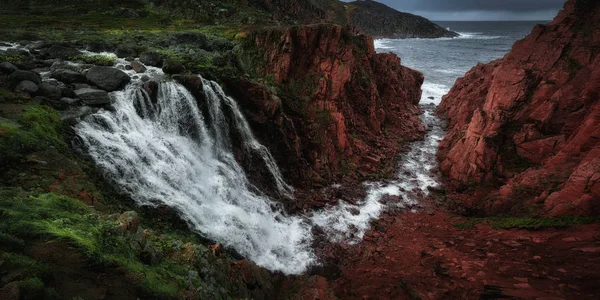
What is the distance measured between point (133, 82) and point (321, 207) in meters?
14.4

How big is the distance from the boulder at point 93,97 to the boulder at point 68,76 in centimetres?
164

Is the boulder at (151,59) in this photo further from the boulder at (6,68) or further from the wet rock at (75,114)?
the boulder at (6,68)

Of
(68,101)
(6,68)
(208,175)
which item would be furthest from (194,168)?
(6,68)

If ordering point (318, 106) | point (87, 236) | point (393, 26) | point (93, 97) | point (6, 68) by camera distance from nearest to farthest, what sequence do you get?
1. point (87, 236)
2. point (6, 68)
3. point (93, 97)
4. point (318, 106)
5. point (393, 26)

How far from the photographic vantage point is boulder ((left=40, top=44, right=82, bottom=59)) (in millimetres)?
20295

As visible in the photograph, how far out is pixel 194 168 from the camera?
17328 millimetres

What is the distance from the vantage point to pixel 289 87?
2623 cm

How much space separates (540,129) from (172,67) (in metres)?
25.3

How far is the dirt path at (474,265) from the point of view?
1129 centimetres

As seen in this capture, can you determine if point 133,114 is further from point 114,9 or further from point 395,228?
point 114,9

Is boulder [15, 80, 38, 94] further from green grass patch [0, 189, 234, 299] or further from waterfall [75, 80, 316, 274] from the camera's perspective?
green grass patch [0, 189, 234, 299]

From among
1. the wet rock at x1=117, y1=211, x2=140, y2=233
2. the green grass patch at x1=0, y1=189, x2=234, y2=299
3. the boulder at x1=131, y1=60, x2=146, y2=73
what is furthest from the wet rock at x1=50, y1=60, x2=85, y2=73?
the wet rock at x1=117, y1=211, x2=140, y2=233

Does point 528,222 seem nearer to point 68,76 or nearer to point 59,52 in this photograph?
point 68,76

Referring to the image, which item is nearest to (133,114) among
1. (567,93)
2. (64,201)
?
(64,201)
